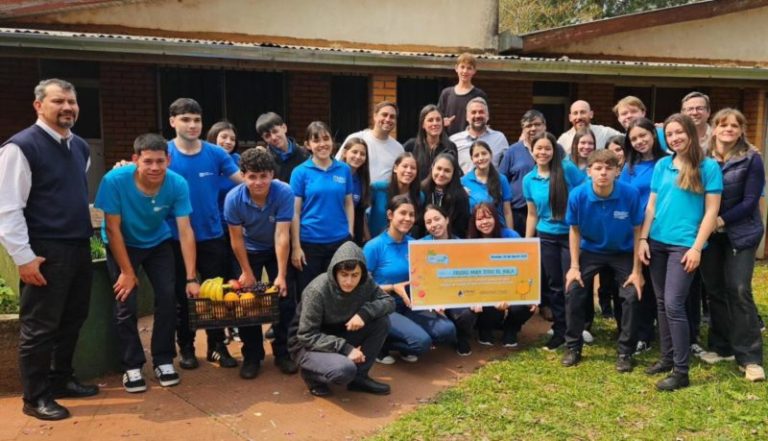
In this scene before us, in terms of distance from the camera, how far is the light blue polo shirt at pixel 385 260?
5.01 meters

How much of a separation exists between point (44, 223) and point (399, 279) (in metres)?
2.54

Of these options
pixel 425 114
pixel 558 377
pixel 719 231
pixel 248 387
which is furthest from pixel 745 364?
pixel 248 387

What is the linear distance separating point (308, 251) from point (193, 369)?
1243 mm

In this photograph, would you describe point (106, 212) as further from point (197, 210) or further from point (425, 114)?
point (425, 114)

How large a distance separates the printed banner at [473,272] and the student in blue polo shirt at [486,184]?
15.6 inches

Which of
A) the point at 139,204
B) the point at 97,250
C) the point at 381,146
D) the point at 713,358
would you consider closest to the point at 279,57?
the point at 381,146

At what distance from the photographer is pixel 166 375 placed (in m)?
4.47

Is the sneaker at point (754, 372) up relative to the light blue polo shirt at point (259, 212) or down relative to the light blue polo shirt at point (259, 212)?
down

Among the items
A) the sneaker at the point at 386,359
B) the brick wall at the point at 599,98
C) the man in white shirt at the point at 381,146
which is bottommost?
the sneaker at the point at 386,359

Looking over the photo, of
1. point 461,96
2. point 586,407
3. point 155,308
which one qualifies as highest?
point 461,96

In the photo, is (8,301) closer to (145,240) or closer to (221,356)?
(145,240)

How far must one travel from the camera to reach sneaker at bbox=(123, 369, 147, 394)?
14.4ft

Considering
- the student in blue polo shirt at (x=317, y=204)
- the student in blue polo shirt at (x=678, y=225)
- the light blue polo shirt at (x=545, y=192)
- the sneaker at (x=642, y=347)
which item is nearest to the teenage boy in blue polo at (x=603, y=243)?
the student in blue polo shirt at (x=678, y=225)

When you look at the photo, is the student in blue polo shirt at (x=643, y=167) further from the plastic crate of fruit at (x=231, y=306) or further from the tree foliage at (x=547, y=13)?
the tree foliage at (x=547, y=13)
